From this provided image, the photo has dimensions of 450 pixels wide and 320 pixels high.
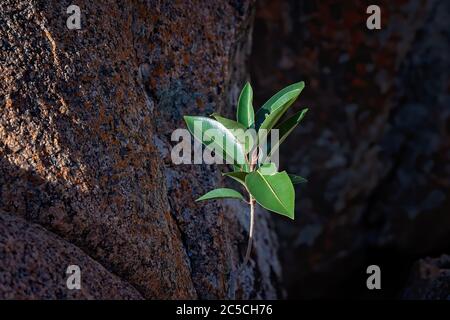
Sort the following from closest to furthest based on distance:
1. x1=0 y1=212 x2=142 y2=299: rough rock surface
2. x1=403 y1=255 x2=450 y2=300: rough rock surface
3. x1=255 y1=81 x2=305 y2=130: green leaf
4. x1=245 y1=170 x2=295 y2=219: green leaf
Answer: x1=0 y1=212 x2=142 y2=299: rough rock surface
x1=245 y1=170 x2=295 y2=219: green leaf
x1=255 y1=81 x2=305 y2=130: green leaf
x1=403 y1=255 x2=450 y2=300: rough rock surface

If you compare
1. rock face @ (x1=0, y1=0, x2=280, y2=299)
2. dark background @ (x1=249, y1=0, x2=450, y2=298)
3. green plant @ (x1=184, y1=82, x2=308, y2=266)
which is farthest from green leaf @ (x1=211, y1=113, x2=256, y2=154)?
dark background @ (x1=249, y1=0, x2=450, y2=298)

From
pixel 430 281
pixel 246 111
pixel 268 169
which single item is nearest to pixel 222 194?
pixel 268 169

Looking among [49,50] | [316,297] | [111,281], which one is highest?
[49,50]

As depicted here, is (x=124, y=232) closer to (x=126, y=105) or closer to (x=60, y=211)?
(x=60, y=211)

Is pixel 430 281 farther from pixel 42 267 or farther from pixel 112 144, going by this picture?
pixel 42 267

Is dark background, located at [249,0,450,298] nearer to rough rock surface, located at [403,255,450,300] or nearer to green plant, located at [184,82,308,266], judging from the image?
rough rock surface, located at [403,255,450,300]

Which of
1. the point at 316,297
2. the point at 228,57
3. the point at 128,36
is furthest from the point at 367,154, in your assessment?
the point at 128,36

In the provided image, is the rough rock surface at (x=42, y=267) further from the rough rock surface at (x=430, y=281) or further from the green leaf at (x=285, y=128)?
the rough rock surface at (x=430, y=281)
